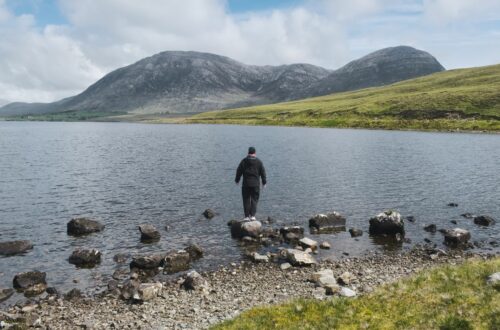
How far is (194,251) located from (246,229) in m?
4.65

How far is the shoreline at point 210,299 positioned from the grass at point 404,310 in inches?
92.3

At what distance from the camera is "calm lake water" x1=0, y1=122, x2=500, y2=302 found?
28125 millimetres

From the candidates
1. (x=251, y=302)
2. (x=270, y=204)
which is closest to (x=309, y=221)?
(x=270, y=204)

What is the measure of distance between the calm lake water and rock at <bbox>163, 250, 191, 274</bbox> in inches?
30.4

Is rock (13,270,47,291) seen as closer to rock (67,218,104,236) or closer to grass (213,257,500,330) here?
rock (67,218,104,236)

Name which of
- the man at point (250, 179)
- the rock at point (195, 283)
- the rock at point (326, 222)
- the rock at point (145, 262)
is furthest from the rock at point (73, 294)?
the rock at point (326, 222)

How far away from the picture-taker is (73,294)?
2042 centimetres

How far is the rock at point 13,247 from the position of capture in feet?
86.4

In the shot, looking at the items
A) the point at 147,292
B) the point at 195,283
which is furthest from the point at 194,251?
the point at 147,292

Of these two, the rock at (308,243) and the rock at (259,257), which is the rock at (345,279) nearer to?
the rock at (259,257)

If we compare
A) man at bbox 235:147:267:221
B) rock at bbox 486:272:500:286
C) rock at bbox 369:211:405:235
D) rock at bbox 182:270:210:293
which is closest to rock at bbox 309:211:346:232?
rock at bbox 369:211:405:235

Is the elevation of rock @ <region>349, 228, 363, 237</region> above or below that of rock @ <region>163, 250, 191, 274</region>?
below

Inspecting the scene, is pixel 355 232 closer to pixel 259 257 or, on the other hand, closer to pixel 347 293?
pixel 259 257

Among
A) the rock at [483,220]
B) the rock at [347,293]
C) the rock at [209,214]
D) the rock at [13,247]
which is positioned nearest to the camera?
the rock at [347,293]
